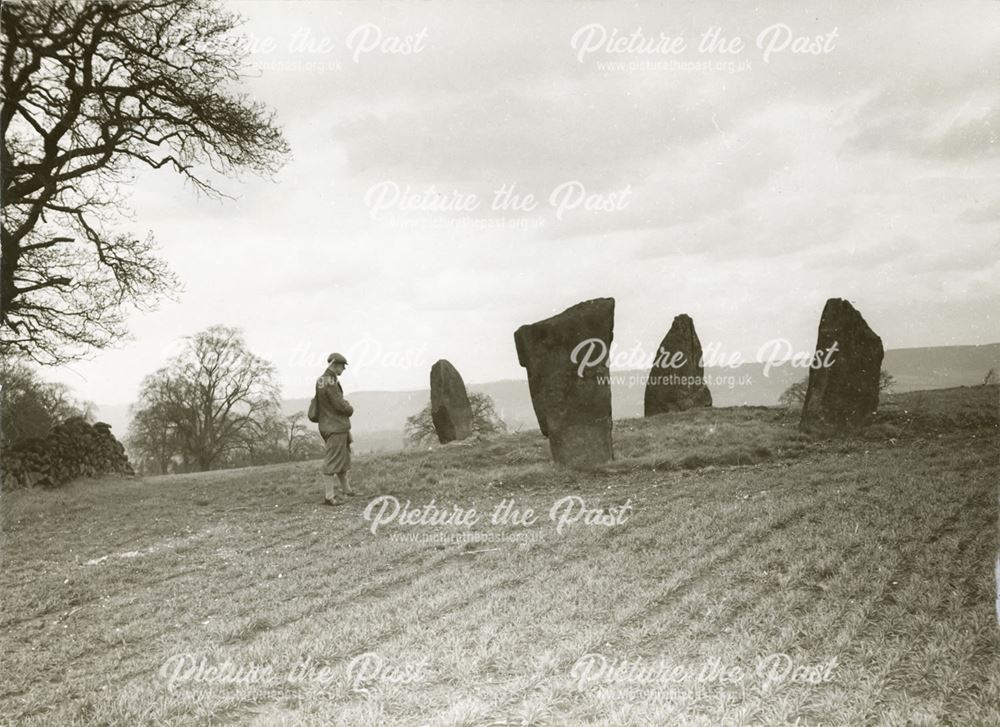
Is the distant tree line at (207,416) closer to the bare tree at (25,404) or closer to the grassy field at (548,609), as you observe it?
the bare tree at (25,404)

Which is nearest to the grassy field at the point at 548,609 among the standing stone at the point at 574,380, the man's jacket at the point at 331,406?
the man's jacket at the point at 331,406

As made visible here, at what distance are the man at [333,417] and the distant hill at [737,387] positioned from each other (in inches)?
1720

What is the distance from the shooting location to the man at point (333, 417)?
1218 centimetres

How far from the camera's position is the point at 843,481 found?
33.7 feet

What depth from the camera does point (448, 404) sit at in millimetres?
24188

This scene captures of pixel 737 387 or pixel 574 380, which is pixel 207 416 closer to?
pixel 574 380

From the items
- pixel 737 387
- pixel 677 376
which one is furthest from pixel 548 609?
pixel 737 387

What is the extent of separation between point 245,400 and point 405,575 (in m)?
39.5

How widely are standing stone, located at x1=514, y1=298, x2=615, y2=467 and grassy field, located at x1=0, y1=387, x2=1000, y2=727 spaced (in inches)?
66.2

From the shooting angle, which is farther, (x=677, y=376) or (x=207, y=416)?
(x=207, y=416)

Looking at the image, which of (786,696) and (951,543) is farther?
(951,543)

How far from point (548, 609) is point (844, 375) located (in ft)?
Result: 39.5

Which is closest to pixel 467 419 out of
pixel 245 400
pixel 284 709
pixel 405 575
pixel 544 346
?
pixel 544 346

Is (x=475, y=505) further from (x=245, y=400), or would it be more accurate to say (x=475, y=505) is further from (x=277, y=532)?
(x=245, y=400)
